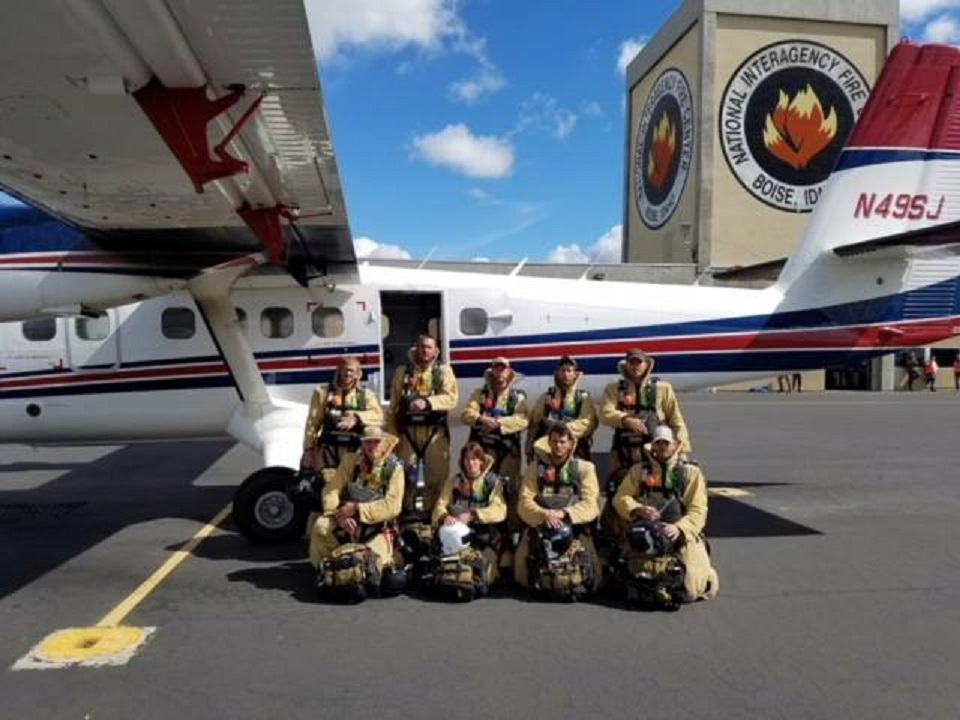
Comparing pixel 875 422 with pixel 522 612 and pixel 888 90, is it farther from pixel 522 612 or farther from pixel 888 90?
pixel 522 612

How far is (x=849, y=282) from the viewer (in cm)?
866

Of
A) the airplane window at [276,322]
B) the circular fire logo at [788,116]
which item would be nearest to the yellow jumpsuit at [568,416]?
the airplane window at [276,322]

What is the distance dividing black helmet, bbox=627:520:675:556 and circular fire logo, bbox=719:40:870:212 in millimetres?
29869

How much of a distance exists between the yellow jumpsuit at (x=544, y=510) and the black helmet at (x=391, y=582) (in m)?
0.81

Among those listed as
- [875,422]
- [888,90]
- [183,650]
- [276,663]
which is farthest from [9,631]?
[875,422]

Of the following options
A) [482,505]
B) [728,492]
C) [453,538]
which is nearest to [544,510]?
[482,505]

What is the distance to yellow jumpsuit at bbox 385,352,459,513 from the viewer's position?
6.45 metres

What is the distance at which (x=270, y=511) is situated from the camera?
704cm

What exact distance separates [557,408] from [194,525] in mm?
3939

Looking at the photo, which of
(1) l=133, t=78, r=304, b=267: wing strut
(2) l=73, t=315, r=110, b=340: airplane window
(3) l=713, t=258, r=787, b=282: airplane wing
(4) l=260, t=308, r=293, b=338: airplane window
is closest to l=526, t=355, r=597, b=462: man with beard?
(1) l=133, t=78, r=304, b=267: wing strut

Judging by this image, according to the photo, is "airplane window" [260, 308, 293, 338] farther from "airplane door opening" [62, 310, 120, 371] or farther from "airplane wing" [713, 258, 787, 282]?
"airplane wing" [713, 258, 787, 282]

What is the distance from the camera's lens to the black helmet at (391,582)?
18.0 ft

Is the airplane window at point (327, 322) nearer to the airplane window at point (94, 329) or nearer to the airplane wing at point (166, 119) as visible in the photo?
the airplane wing at point (166, 119)

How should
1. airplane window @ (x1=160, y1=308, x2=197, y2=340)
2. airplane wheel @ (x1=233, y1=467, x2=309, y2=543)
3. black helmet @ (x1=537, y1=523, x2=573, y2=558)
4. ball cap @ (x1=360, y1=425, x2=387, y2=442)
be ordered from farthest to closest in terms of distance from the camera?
airplane window @ (x1=160, y1=308, x2=197, y2=340)
airplane wheel @ (x1=233, y1=467, x2=309, y2=543)
ball cap @ (x1=360, y1=425, x2=387, y2=442)
black helmet @ (x1=537, y1=523, x2=573, y2=558)
